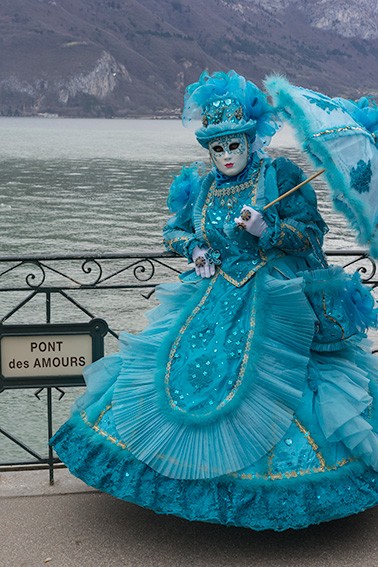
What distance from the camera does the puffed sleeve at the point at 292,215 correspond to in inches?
144

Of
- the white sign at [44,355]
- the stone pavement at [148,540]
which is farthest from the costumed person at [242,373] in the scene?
the white sign at [44,355]

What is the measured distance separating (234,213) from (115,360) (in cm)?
77

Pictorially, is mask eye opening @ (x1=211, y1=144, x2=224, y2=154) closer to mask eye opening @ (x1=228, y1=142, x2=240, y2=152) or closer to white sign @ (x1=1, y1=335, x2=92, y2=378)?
mask eye opening @ (x1=228, y1=142, x2=240, y2=152)

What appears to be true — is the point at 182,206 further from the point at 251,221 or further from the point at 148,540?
the point at 148,540

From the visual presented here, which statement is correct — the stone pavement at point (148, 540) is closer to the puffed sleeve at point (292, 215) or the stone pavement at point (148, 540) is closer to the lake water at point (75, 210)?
the puffed sleeve at point (292, 215)

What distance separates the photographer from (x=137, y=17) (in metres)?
194

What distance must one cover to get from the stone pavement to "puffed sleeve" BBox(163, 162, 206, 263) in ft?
3.72

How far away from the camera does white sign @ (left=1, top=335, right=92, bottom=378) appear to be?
4.20m

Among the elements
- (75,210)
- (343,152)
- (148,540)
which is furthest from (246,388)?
(75,210)

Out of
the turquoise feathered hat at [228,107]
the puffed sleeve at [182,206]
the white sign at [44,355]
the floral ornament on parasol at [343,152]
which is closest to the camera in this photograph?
the floral ornament on parasol at [343,152]

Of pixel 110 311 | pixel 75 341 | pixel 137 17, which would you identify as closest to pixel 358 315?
pixel 75 341

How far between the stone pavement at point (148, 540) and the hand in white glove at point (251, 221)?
1166mm

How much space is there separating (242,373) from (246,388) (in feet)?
0.21

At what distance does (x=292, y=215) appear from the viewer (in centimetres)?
374
